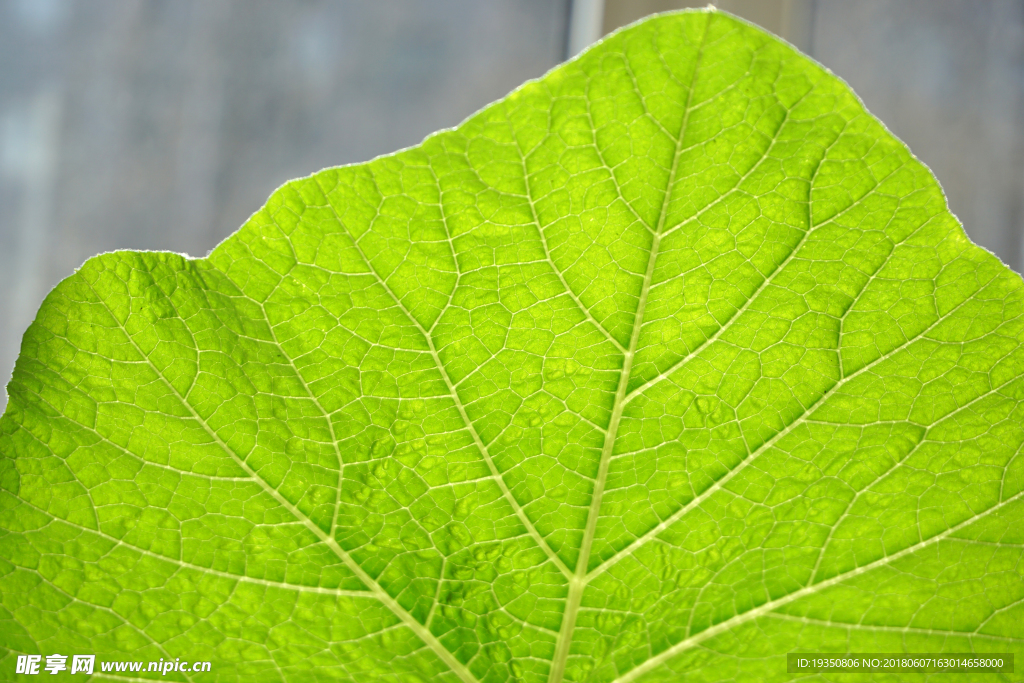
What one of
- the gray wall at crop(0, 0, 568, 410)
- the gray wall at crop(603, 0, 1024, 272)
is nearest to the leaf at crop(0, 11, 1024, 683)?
the gray wall at crop(0, 0, 568, 410)

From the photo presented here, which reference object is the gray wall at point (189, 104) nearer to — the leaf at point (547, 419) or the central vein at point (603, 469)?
the leaf at point (547, 419)

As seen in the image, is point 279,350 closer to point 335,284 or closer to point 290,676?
point 335,284

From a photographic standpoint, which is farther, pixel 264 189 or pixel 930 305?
pixel 264 189

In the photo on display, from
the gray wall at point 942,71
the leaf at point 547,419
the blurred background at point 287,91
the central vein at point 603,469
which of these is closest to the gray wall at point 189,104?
the blurred background at point 287,91

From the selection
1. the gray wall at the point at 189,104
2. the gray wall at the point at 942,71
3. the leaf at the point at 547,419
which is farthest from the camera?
the gray wall at the point at 942,71

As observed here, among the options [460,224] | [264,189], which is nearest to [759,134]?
[460,224]
